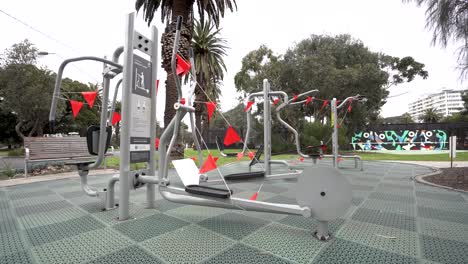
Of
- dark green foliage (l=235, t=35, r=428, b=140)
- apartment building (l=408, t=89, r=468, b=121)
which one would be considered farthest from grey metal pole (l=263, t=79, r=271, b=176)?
apartment building (l=408, t=89, r=468, b=121)

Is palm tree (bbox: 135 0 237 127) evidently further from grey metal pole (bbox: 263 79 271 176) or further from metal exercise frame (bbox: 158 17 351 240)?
metal exercise frame (bbox: 158 17 351 240)

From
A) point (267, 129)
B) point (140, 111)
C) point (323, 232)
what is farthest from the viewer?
point (267, 129)

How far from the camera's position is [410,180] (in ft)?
14.1

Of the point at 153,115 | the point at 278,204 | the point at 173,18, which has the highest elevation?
the point at 173,18

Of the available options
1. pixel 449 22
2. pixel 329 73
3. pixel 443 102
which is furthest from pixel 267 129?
pixel 443 102

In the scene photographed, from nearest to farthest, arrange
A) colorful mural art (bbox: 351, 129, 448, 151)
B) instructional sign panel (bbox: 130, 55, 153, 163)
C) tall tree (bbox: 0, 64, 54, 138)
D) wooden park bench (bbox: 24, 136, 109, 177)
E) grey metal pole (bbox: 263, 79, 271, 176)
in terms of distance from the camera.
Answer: instructional sign panel (bbox: 130, 55, 153, 163)
grey metal pole (bbox: 263, 79, 271, 176)
wooden park bench (bbox: 24, 136, 109, 177)
tall tree (bbox: 0, 64, 54, 138)
colorful mural art (bbox: 351, 129, 448, 151)

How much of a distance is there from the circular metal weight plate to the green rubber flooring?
0.28m

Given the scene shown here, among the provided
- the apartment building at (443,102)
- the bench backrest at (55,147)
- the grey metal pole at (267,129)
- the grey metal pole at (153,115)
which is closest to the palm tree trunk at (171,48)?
the bench backrest at (55,147)

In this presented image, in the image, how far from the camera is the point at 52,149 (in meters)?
4.95

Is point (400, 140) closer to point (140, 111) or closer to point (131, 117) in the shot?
point (140, 111)

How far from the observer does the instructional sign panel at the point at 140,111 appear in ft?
7.53

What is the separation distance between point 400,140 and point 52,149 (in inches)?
870

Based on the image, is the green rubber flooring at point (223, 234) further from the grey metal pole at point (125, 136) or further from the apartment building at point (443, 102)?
the apartment building at point (443, 102)

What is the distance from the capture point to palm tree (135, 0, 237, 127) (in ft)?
23.5
